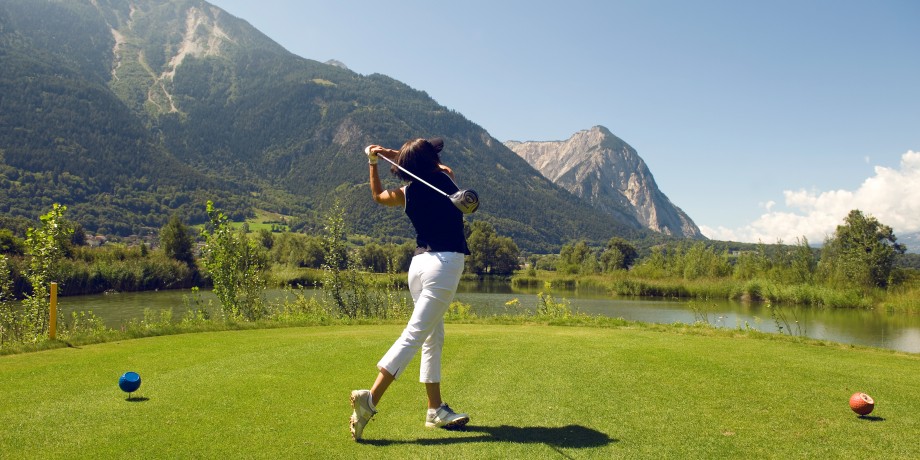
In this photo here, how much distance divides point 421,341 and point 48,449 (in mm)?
2682

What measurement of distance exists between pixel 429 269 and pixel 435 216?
46cm

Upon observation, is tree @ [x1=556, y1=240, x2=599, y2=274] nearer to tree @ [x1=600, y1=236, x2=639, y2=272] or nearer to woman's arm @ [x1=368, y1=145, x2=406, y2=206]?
tree @ [x1=600, y1=236, x2=639, y2=272]

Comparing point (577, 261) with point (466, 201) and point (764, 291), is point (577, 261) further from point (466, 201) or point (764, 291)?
point (466, 201)

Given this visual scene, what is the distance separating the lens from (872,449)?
425cm

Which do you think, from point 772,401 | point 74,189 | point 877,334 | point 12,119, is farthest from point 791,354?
point 12,119

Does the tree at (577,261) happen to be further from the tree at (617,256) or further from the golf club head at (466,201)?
the golf club head at (466,201)

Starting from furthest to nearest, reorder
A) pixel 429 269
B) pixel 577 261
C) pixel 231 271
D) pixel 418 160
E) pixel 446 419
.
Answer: pixel 577 261 < pixel 231 271 < pixel 418 160 < pixel 429 269 < pixel 446 419

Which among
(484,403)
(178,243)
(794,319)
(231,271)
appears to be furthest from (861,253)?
(178,243)

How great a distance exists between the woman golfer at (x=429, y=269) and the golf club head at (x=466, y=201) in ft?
0.56

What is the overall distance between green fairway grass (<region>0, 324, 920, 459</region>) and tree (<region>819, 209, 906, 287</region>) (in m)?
44.9

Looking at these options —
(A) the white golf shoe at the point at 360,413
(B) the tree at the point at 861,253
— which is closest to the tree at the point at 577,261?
(B) the tree at the point at 861,253

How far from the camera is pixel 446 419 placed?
4859mm

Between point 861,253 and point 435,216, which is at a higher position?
point 861,253

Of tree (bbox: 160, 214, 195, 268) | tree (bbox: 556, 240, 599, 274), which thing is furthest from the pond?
tree (bbox: 556, 240, 599, 274)
